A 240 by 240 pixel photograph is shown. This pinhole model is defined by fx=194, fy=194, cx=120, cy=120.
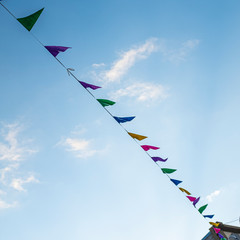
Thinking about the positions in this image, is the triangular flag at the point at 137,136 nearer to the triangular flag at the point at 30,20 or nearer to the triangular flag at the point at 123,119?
the triangular flag at the point at 123,119

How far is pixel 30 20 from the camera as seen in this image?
496 centimetres

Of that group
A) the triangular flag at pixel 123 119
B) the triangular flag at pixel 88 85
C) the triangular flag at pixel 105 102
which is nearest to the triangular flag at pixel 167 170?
the triangular flag at pixel 123 119

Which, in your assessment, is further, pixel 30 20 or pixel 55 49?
pixel 55 49

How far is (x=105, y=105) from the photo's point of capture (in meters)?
6.84

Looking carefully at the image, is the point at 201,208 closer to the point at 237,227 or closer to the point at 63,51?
the point at 237,227

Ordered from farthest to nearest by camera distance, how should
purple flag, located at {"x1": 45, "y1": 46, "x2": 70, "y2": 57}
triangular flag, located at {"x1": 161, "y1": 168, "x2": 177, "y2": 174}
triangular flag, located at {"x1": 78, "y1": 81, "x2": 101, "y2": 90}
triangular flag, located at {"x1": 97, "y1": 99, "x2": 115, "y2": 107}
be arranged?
triangular flag, located at {"x1": 161, "y1": 168, "x2": 177, "y2": 174} → triangular flag, located at {"x1": 97, "y1": 99, "x2": 115, "y2": 107} → triangular flag, located at {"x1": 78, "y1": 81, "x2": 101, "y2": 90} → purple flag, located at {"x1": 45, "y1": 46, "x2": 70, "y2": 57}

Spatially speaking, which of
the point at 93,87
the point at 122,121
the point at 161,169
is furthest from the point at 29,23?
the point at 161,169

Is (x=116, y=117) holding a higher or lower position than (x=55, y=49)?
lower

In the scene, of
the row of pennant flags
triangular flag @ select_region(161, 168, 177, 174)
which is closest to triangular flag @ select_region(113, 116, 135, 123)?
the row of pennant flags

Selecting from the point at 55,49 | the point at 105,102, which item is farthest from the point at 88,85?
the point at 55,49

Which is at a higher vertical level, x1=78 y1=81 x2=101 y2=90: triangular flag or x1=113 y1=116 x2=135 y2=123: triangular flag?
x1=78 y1=81 x2=101 y2=90: triangular flag

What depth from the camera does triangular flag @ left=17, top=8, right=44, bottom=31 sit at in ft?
16.1

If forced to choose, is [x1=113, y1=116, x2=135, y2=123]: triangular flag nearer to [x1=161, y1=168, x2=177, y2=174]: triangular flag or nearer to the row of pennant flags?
the row of pennant flags

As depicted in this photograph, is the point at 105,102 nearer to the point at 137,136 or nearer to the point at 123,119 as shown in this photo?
the point at 123,119
